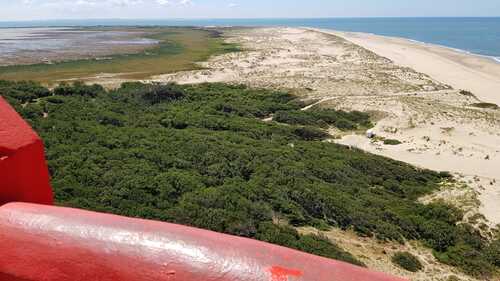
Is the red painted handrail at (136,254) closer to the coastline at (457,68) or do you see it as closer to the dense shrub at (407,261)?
the dense shrub at (407,261)

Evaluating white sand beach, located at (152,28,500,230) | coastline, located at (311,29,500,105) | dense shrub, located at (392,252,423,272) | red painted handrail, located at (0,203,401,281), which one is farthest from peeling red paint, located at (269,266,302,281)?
coastline, located at (311,29,500,105)

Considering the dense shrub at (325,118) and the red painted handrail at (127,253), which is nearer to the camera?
the red painted handrail at (127,253)

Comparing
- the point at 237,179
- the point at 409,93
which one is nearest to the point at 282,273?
the point at 237,179

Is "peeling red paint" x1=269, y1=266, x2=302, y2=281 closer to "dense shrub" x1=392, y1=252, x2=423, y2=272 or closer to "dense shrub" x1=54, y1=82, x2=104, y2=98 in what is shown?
"dense shrub" x1=392, y1=252, x2=423, y2=272

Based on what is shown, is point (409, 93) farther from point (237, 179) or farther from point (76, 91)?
point (237, 179)

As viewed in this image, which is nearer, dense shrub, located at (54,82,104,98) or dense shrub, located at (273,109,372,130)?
dense shrub, located at (54,82,104,98)

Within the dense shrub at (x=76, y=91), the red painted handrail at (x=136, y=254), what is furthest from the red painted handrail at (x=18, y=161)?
the dense shrub at (x=76, y=91)

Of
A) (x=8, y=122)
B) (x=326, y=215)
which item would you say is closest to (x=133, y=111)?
(x=326, y=215)
